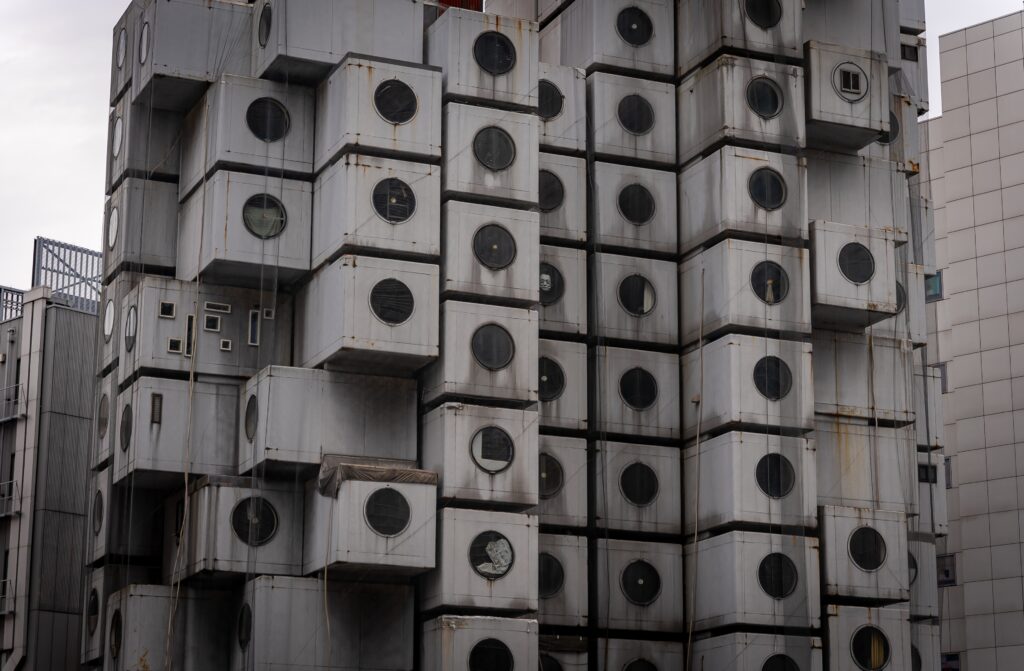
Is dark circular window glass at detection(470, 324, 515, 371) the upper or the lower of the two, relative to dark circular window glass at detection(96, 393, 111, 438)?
upper

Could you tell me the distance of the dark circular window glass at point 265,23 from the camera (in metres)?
50.0

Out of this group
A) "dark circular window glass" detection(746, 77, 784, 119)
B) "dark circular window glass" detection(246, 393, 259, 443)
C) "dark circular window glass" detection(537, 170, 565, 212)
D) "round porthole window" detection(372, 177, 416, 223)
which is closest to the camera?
"dark circular window glass" detection(246, 393, 259, 443)

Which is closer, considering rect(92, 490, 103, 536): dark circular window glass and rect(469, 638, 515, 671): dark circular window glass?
rect(469, 638, 515, 671): dark circular window glass

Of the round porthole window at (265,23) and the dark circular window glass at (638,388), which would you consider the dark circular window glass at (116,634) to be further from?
the round porthole window at (265,23)

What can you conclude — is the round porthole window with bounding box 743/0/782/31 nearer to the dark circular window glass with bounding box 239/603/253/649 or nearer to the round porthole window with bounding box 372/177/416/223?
the round porthole window with bounding box 372/177/416/223

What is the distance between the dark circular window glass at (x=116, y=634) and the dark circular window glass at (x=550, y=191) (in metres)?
16.3

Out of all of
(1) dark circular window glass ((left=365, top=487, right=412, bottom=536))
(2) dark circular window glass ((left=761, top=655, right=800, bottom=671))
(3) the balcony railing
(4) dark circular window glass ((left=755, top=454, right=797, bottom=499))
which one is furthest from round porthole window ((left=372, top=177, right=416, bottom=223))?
(3) the balcony railing

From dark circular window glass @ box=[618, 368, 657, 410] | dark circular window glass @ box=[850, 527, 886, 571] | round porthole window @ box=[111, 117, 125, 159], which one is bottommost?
dark circular window glass @ box=[850, 527, 886, 571]

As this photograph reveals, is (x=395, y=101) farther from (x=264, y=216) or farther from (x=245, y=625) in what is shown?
(x=245, y=625)

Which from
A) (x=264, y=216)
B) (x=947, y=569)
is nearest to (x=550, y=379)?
(x=264, y=216)

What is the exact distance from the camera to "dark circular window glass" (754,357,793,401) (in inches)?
1986

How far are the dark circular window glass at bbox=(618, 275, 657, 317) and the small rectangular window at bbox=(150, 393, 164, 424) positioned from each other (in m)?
13.2

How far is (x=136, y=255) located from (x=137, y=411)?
5367mm

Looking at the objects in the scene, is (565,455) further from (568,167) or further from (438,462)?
(568,167)
